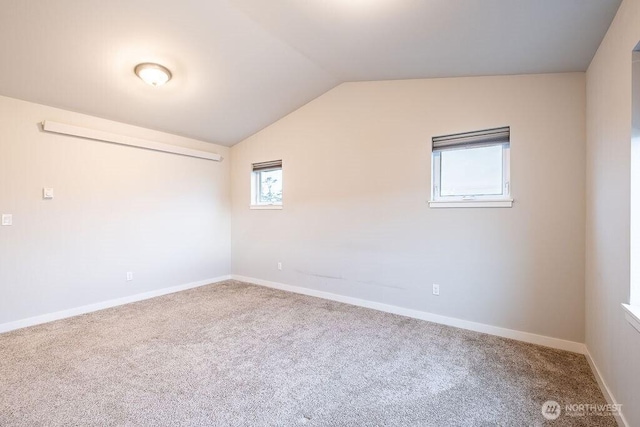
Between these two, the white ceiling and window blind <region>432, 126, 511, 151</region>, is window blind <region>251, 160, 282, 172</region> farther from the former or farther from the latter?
window blind <region>432, 126, 511, 151</region>

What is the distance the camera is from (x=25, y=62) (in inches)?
97.3

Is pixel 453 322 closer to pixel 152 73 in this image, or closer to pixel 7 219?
pixel 152 73

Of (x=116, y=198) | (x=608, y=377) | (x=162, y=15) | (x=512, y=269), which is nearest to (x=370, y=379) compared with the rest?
(x=608, y=377)

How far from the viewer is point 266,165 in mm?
4656

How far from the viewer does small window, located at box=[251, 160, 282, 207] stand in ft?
15.1

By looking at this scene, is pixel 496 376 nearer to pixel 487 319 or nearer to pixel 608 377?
pixel 608 377

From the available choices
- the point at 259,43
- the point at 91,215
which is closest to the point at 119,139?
the point at 91,215

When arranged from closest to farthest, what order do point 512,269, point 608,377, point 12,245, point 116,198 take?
point 608,377 < point 512,269 < point 12,245 < point 116,198

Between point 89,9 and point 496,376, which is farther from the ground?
point 89,9

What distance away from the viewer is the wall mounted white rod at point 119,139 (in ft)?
10.2

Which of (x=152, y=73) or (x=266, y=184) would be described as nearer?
(x=152, y=73)

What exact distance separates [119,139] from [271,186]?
6.88 ft

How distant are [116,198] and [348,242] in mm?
2969

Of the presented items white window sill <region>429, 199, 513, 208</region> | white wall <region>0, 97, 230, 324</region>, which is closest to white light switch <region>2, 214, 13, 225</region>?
white wall <region>0, 97, 230, 324</region>
